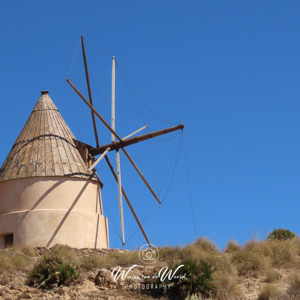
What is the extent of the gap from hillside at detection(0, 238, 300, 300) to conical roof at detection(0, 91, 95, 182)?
2568mm

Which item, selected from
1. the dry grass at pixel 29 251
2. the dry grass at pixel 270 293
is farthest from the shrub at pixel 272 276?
the dry grass at pixel 29 251

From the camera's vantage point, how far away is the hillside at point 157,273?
15258 millimetres

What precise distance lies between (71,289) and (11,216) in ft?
16.4

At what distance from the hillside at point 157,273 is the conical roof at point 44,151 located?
101 inches

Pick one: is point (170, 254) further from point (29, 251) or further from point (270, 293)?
point (29, 251)

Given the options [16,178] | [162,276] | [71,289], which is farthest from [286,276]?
[16,178]

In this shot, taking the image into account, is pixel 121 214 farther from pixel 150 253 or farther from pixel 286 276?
pixel 286 276

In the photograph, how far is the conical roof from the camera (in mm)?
20250

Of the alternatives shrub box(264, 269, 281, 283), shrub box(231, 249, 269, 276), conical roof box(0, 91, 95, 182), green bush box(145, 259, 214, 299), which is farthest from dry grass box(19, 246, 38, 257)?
shrub box(264, 269, 281, 283)

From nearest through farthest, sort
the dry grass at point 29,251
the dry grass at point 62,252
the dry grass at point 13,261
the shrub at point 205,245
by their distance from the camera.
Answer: the dry grass at point 13,261, the dry grass at point 62,252, the dry grass at point 29,251, the shrub at point 205,245

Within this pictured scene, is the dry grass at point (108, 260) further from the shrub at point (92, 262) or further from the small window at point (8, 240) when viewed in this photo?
the small window at point (8, 240)

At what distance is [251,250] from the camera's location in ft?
61.4

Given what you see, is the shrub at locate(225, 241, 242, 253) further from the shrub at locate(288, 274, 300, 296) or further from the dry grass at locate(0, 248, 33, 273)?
the dry grass at locate(0, 248, 33, 273)

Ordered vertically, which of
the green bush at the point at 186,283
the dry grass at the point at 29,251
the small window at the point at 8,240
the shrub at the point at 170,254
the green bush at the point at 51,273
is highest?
the small window at the point at 8,240
